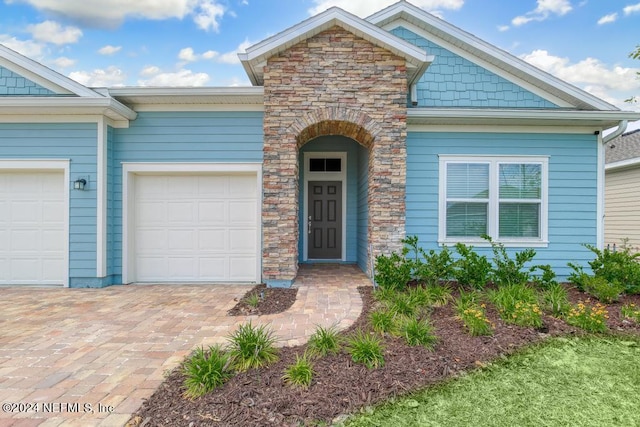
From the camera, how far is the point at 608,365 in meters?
2.99

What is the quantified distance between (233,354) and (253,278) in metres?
3.64

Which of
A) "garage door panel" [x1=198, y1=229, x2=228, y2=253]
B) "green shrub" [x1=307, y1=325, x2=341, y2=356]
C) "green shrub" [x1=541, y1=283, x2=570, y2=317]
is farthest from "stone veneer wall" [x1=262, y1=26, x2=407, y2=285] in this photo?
"green shrub" [x1=541, y1=283, x2=570, y2=317]

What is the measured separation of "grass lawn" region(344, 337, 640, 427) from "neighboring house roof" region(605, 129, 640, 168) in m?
8.95

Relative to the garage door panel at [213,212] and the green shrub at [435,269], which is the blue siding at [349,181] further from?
the green shrub at [435,269]

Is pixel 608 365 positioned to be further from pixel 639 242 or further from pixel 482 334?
pixel 639 242

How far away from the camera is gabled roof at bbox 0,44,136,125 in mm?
5520

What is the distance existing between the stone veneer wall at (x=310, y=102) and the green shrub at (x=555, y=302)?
3226mm

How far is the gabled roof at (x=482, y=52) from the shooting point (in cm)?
634

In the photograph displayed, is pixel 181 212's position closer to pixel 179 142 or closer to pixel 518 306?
pixel 179 142

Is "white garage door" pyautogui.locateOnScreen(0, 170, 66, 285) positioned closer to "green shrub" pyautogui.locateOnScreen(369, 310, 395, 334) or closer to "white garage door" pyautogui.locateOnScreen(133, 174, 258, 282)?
"white garage door" pyautogui.locateOnScreen(133, 174, 258, 282)

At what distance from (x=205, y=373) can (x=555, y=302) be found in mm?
4270

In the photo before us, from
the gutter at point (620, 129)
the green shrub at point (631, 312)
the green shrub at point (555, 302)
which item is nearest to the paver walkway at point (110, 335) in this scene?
the green shrub at point (555, 302)

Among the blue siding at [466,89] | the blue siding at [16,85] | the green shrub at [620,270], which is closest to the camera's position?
the green shrub at [620,270]

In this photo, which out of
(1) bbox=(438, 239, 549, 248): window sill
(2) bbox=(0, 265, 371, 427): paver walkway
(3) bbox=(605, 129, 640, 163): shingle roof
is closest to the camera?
(2) bbox=(0, 265, 371, 427): paver walkway
